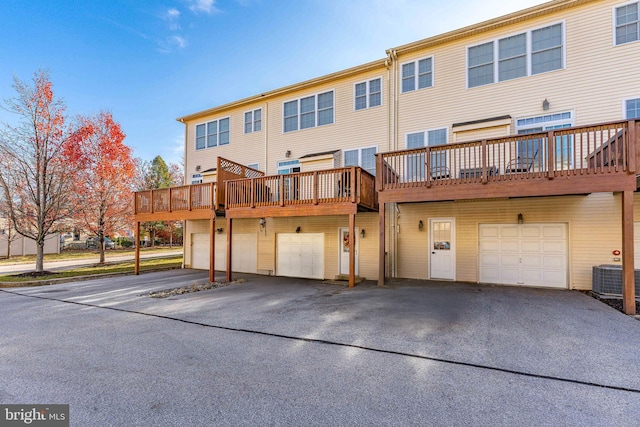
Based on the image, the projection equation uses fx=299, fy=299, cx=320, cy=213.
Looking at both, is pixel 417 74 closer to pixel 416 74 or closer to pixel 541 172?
pixel 416 74

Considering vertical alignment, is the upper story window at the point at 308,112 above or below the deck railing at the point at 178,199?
above

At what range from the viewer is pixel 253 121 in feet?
46.2

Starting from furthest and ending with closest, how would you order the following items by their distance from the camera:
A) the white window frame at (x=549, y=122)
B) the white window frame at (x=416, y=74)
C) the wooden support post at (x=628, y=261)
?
the white window frame at (x=416, y=74)
the white window frame at (x=549, y=122)
the wooden support post at (x=628, y=261)

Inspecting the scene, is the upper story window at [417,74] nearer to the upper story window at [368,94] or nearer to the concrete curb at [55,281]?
the upper story window at [368,94]

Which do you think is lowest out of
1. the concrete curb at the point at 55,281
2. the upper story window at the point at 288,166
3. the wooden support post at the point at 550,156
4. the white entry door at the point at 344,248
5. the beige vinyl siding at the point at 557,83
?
the concrete curb at the point at 55,281

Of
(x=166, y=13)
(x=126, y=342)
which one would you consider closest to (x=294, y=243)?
(x=126, y=342)

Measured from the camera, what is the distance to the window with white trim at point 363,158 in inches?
445

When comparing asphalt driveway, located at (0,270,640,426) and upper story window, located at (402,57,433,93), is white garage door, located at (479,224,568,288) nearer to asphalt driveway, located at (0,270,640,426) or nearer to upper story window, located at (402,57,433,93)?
asphalt driveway, located at (0,270,640,426)

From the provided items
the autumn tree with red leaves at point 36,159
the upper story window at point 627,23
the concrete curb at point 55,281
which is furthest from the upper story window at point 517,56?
the autumn tree with red leaves at point 36,159

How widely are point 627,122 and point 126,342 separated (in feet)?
33.9

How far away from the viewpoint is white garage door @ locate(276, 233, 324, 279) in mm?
12062

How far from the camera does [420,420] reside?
262 centimetres

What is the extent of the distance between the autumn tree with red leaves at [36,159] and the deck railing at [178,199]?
11.2 feet

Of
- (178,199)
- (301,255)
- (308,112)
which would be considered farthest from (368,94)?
A: (178,199)
